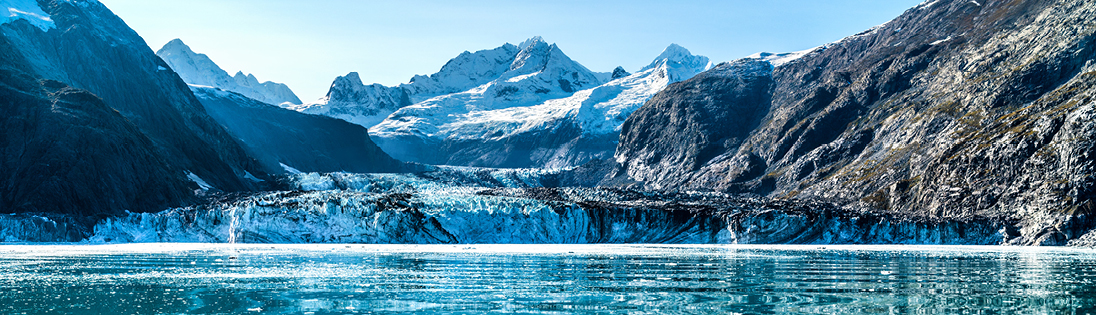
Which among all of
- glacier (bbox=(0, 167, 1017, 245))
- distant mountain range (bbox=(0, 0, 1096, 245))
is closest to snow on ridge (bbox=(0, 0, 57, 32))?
distant mountain range (bbox=(0, 0, 1096, 245))

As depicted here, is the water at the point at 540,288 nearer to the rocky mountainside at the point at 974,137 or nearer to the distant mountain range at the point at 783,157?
the distant mountain range at the point at 783,157

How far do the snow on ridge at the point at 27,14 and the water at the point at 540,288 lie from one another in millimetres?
142136

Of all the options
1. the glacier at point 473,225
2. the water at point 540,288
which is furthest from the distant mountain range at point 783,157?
the water at point 540,288

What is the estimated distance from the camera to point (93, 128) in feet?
375

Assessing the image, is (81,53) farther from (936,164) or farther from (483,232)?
(936,164)

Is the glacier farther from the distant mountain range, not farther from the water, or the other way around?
the water

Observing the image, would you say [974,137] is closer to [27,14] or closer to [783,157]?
[783,157]

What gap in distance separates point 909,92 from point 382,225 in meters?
139

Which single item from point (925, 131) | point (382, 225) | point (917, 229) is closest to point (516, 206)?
point (382, 225)

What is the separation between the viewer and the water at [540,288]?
24.7m

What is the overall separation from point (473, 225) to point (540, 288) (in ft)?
191

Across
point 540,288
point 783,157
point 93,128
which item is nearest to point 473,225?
point 540,288

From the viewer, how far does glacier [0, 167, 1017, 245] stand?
85.4 m

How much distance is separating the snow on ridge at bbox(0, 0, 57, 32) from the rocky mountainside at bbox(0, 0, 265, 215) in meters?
0.42
